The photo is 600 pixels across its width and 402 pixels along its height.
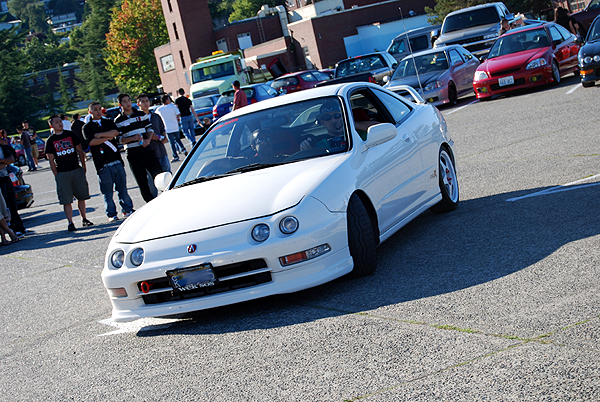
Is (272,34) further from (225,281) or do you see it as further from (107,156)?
(225,281)

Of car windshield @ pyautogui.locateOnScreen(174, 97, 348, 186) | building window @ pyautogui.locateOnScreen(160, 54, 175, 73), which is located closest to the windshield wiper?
car windshield @ pyautogui.locateOnScreen(174, 97, 348, 186)

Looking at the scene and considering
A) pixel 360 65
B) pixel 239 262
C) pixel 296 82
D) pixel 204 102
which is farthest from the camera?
pixel 204 102

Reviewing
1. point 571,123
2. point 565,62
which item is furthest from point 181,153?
point 571,123

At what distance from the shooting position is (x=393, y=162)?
5.81 m

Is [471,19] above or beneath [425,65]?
above

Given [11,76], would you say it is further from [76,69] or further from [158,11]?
[76,69]

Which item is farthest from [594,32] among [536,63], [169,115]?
[169,115]

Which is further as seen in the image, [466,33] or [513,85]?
[466,33]

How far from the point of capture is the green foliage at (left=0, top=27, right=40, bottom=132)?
65.9m

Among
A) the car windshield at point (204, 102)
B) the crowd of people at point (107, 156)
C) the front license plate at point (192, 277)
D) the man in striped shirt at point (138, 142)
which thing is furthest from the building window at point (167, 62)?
the front license plate at point (192, 277)

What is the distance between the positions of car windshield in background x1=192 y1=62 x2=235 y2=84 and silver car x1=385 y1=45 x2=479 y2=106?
1458cm

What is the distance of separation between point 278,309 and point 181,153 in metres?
16.8

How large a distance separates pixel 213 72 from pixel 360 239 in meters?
29.0

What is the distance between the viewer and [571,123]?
11125 mm
